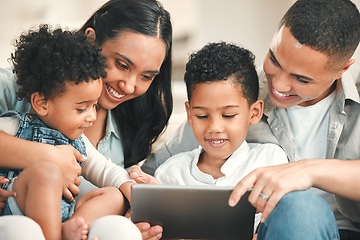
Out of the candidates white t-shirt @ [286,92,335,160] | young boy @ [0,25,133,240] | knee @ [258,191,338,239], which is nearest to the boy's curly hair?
young boy @ [0,25,133,240]

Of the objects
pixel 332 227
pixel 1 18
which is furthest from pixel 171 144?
pixel 1 18

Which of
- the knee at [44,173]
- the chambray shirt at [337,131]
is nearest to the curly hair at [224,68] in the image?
the chambray shirt at [337,131]

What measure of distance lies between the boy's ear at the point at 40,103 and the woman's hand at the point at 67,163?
0.39 ft

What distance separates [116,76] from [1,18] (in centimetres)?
136

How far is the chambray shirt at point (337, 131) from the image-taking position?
5.02 feet

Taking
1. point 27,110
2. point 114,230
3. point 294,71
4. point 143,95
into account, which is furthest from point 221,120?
point 27,110

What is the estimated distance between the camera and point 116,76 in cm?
154

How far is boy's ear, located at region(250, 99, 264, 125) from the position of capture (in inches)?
61.6

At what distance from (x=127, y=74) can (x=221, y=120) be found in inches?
14.9

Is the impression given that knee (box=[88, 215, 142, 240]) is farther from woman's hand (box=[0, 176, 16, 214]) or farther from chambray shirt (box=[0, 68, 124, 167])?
chambray shirt (box=[0, 68, 124, 167])

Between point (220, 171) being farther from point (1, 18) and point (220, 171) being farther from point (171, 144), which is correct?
point (1, 18)

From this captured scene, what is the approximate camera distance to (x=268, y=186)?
108 centimetres

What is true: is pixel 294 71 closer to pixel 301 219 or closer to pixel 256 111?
pixel 256 111

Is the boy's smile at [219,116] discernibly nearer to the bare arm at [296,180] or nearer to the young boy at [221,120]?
the young boy at [221,120]
